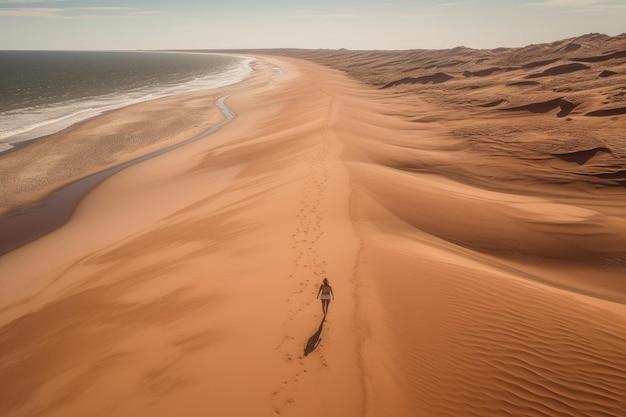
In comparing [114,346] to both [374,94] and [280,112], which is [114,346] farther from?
[374,94]

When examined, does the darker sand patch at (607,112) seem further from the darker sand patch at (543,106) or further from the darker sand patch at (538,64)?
the darker sand patch at (538,64)

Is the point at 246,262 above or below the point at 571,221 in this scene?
below

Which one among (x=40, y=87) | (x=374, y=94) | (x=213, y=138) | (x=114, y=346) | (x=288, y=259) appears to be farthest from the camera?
(x=40, y=87)

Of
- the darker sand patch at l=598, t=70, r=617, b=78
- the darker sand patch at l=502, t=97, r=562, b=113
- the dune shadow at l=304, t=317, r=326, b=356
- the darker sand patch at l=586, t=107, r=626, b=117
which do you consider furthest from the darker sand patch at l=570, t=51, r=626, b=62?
the dune shadow at l=304, t=317, r=326, b=356

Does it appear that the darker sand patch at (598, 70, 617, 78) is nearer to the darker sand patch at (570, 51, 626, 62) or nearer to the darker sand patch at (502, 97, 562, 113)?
the darker sand patch at (502, 97, 562, 113)

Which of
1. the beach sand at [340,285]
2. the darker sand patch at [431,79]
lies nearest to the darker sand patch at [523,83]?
the darker sand patch at [431,79]

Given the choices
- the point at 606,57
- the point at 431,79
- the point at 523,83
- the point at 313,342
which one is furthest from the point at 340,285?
the point at 606,57

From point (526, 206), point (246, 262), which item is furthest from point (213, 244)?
point (526, 206)
